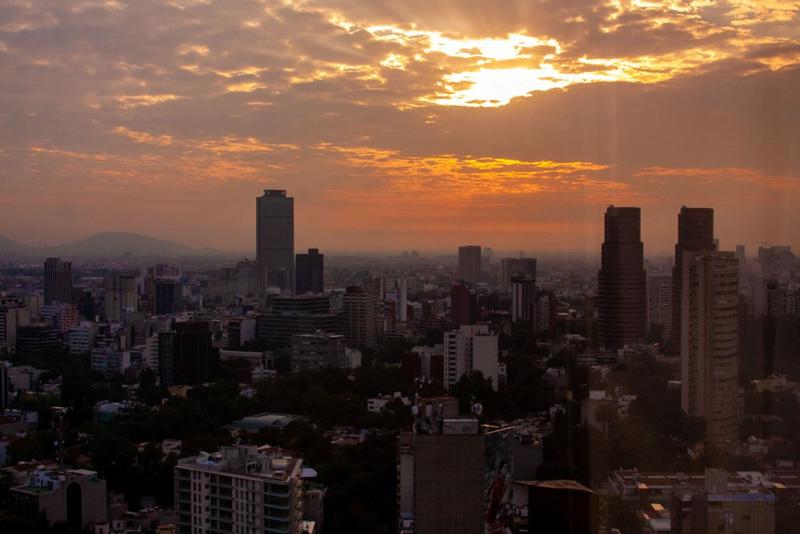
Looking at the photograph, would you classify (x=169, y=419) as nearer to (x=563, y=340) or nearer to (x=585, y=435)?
(x=585, y=435)

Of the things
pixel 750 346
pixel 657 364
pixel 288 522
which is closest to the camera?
pixel 288 522

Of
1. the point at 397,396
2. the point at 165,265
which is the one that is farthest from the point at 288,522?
the point at 165,265

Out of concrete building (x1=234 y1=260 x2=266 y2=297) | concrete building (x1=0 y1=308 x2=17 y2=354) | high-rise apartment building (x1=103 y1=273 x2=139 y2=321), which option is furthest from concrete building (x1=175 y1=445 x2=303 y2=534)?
concrete building (x1=234 y1=260 x2=266 y2=297)

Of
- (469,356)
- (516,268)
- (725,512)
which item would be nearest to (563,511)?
(725,512)

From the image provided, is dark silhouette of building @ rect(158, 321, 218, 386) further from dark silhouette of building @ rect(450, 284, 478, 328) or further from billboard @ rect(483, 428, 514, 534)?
billboard @ rect(483, 428, 514, 534)

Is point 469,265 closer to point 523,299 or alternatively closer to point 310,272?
point 310,272

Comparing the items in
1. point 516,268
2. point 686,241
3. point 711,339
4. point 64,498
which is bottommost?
point 64,498

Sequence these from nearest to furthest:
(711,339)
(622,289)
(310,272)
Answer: (711,339), (622,289), (310,272)
